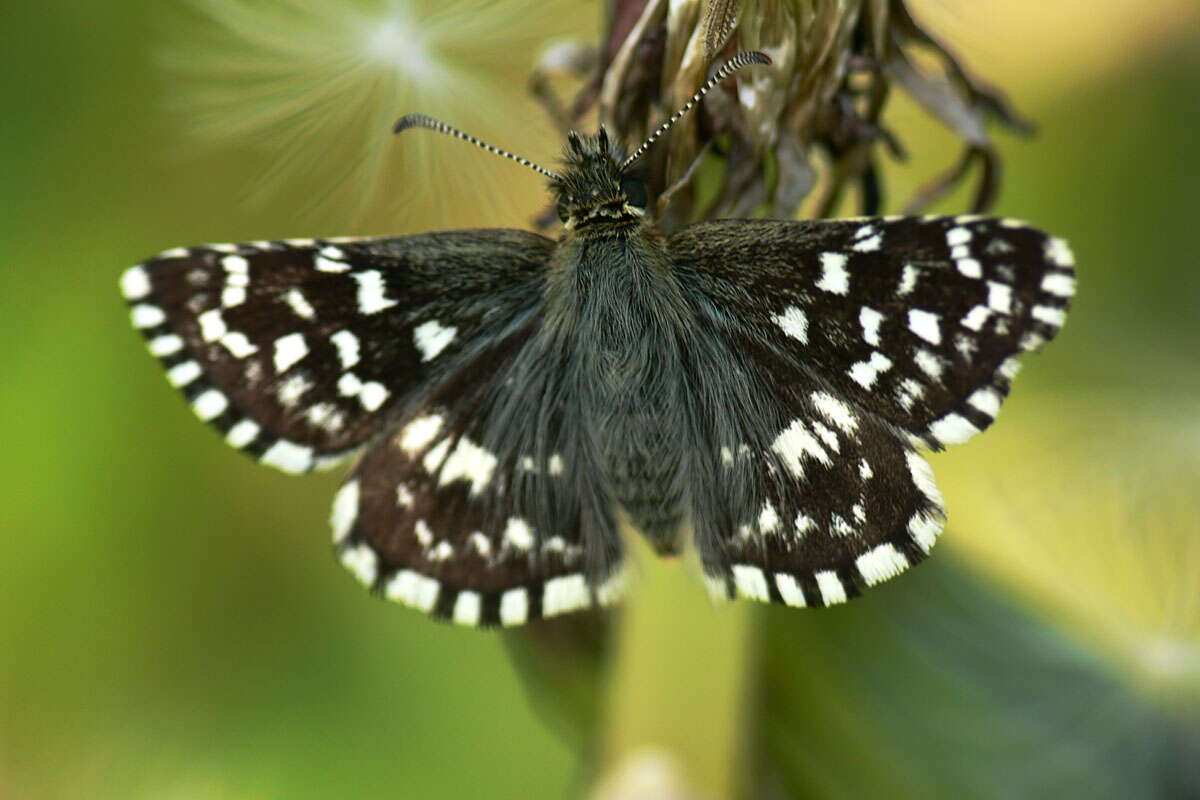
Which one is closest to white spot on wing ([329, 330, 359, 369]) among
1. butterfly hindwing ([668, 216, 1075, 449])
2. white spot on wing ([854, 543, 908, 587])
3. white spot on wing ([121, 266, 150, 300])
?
white spot on wing ([121, 266, 150, 300])

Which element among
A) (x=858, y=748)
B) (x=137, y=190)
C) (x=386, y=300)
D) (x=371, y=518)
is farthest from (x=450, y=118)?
(x=858, y=748)

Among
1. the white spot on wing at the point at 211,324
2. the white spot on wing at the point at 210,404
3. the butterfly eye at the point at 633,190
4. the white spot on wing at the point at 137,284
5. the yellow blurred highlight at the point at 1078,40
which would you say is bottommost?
the white spot on wing at the point at 210,404

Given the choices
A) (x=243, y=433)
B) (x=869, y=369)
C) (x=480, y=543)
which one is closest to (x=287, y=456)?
(x=243, y=433)

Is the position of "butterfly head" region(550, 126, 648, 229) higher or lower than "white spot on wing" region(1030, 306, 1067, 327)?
higher

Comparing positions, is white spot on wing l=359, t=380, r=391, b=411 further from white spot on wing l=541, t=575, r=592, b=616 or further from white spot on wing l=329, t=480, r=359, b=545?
white spot on wing l=541, t=575, r=592, b=616

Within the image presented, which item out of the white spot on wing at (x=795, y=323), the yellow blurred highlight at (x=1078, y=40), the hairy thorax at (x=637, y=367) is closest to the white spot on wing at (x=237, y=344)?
the hairy thorax at (x=637, y=367)

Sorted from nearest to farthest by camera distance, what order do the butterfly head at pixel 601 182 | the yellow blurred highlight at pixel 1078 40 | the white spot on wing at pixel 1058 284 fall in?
Result: the white spot on wing at pixel 1058 284
the butterfly head at pixel 601 182
the yellow blurred highlight at pixel 1078 40

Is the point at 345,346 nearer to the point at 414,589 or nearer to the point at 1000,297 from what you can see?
the point at 414,589

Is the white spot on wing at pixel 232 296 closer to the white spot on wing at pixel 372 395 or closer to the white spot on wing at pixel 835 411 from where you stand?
the white spot on wing at pixel 372 395
